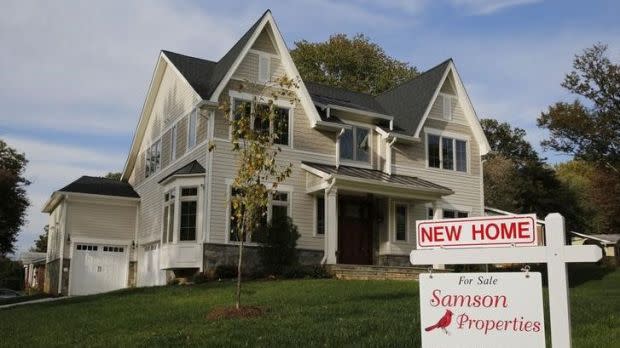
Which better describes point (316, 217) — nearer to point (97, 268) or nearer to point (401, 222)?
point (401, 222)

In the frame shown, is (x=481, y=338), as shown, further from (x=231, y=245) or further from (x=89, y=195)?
(x=89, y=195)

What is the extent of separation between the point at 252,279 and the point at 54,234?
1350 cm

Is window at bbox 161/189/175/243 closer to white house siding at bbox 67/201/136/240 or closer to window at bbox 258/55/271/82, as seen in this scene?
window at bbox 258/55/271/82

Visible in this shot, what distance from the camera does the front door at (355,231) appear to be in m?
23.2

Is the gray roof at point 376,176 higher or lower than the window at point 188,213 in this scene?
higher

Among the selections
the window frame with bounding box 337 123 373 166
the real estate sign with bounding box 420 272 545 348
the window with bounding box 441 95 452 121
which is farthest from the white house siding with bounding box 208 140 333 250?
the real estate sign with bounding box 420 272 545 348

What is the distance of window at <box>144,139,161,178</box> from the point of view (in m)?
26.5

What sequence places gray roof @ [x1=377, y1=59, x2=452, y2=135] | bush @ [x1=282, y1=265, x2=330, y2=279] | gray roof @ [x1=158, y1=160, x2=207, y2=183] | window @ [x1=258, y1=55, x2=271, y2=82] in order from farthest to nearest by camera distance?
gray roof @ [x1=377, y1=59, x2=452, y2=135] < window @ [x1=258, y1=55, x2=271, y2=82] < gray roof @ [x1=158, y1=160, x2=207, y2=183] < bush @ [x1=282, y1=265, x2=330, y2=279]

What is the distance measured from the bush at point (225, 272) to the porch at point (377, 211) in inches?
155

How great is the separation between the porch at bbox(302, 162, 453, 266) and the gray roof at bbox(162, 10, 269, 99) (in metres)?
4.19

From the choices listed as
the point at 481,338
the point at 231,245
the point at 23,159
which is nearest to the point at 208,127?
the point at 231,245

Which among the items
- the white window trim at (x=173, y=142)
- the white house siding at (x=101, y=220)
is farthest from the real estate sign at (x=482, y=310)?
the white house siding at (x=101, y=220)

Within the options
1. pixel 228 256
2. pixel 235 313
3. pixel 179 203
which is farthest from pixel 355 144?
pixel 235 313

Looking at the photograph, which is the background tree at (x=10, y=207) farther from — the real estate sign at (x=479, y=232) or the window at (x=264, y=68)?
the real estate sign at (x=479, y=232)
